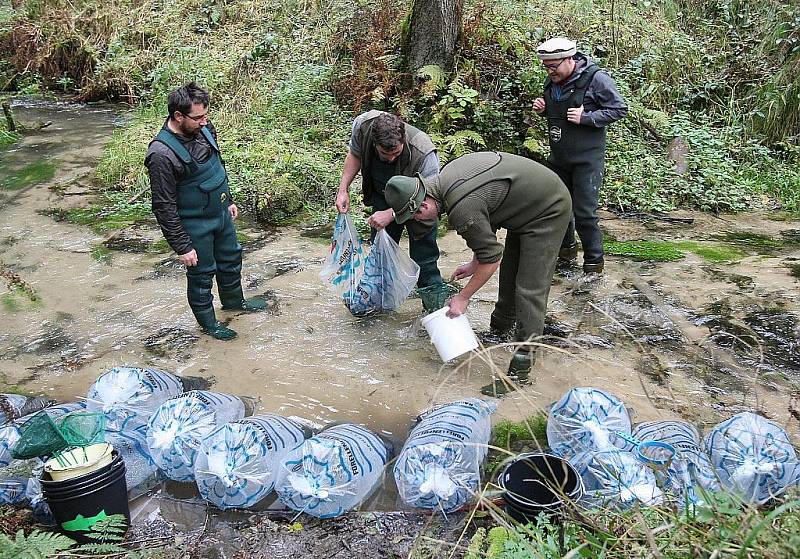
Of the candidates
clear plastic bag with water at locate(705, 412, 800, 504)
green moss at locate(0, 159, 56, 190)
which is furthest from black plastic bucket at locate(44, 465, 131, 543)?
green moss at locate(0, 159, 56, 190)

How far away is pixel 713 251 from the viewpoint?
609 cm

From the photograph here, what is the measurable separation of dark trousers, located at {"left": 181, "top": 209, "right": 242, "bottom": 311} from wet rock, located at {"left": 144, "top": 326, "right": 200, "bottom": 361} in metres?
0.27

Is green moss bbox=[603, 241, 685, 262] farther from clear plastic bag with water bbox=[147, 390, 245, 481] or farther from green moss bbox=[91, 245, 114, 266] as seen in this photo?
green moss bbox=[91, 245, 114, 266]

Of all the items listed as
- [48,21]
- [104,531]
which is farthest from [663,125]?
[48,21]

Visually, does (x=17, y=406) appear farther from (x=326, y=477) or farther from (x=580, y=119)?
(x=580, y=119)

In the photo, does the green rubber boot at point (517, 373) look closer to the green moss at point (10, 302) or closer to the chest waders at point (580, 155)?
the chest waders at point (580, 155)

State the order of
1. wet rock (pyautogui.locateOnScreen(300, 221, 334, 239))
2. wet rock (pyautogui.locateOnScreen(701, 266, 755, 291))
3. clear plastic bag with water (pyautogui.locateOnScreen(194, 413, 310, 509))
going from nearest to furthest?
clear plastic bag with water (pyautogui.locateOnScreen(194, 413, 310, 509)) → wet rock (pyautogui.locateOnScreen(701, 266, 755, 291)) → wet rock (pyautogui.locateOnScreen(300, 221, 334, 239))

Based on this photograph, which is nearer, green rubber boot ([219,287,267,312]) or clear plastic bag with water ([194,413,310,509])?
clear plastic bag with water ([194,413,310,509])

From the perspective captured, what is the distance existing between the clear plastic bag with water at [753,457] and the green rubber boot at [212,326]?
10.6 ft

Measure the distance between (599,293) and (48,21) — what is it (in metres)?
12.3

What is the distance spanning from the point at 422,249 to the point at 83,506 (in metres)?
2.84

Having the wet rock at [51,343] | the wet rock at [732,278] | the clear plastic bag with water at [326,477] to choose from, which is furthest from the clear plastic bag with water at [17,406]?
the wet rock at [732,278]

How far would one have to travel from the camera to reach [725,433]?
3168mm

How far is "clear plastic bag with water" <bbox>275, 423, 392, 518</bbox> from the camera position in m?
3.16
